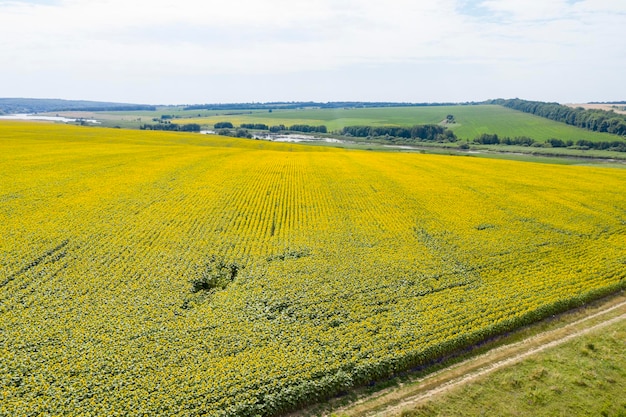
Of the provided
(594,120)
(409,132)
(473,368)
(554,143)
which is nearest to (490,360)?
(473,368)

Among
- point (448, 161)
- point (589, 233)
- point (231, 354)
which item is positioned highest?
point (448, 161)

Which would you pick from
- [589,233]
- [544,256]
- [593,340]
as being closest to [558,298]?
[593,340]

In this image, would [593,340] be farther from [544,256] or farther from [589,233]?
[589,233]

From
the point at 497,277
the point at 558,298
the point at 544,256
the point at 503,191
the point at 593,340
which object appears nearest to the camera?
the point at 593,340

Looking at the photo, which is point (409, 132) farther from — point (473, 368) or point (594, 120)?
point (473, 368)

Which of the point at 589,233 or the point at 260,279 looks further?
the point at 589,233

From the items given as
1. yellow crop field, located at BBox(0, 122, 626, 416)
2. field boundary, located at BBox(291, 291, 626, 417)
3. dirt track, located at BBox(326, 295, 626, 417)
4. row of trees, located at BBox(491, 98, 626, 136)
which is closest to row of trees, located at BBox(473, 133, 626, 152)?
Answer: row of trees, located at BBox(491, 98, 626, 136)

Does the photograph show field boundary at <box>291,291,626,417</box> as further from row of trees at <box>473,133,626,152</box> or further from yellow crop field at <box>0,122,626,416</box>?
row of trees at <box>473,133,626,152</box>
